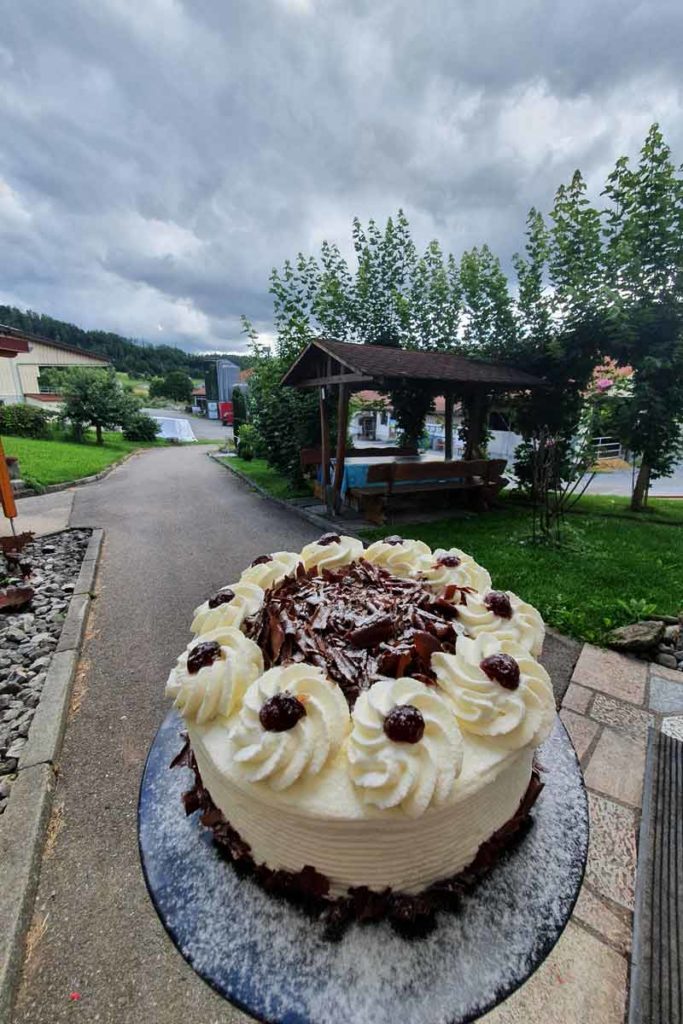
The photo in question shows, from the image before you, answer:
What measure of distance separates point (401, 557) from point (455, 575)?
1.51ft

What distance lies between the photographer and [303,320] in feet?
43.3

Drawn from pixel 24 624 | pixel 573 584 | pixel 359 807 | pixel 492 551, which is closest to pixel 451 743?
pixel 359 807

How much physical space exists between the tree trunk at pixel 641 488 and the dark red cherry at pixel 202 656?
9216mm

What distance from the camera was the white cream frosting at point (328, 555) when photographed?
3141mm

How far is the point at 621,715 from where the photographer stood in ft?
9.59

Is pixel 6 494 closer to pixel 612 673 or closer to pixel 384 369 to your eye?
pixel 384 369

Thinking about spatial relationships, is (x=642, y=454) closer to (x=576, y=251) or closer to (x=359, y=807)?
(x=576, y=251)

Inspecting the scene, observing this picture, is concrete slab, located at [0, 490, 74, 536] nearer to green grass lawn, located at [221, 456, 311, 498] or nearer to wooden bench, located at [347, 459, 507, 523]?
green grass lawn, located at [221, 456, 311, 498]

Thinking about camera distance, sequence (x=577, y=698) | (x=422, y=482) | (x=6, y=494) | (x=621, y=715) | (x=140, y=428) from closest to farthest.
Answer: (x=621, y=715), (x=577, y=698), (x=6, y=494), (x=422, y=482), (x=140, y=428)

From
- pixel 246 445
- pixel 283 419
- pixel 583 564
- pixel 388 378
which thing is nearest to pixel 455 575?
pixel 583 564

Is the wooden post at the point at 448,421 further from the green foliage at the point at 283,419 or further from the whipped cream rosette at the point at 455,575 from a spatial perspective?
the whipped cream rosette at the point at 455,575

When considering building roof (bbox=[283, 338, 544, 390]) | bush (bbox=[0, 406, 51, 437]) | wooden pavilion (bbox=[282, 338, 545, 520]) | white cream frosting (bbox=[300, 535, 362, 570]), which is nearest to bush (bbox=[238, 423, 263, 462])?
wooden pavilion (bbox=[282, 338, 545, 520])

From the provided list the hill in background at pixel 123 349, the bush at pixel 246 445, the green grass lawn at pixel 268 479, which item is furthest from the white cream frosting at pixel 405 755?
the hill in background at pixel 123 349

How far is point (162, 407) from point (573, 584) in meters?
65.1
